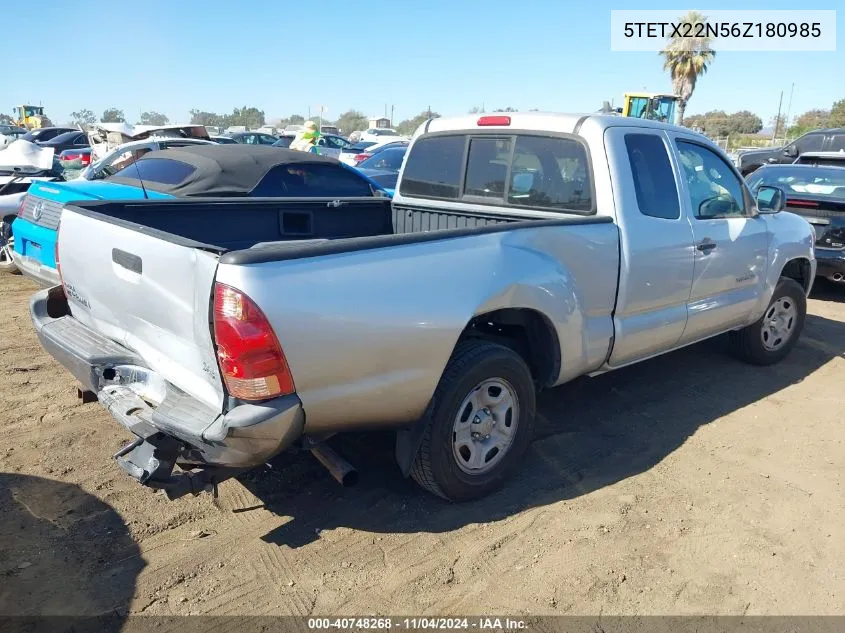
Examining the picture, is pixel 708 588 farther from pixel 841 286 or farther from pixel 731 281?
pixel 841 286

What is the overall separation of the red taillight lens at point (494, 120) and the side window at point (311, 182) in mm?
2717

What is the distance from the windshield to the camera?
28.5ft

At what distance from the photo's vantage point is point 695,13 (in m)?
40.8

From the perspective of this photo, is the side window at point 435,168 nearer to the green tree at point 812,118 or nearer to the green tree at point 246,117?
the green tree at point 812,118

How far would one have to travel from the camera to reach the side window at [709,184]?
4.61m

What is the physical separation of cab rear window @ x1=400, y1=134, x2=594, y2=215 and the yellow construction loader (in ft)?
153

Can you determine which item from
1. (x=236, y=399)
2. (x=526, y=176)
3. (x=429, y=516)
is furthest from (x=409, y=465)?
(x=526, y=176)

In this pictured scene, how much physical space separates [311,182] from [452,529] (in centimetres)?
512

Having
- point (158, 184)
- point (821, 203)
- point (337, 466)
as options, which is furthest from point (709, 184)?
point (158, 184)

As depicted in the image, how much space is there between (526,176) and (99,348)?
2.75 meters

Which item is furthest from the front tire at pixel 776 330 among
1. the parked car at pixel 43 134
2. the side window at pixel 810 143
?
the parked car at pixel 43 134

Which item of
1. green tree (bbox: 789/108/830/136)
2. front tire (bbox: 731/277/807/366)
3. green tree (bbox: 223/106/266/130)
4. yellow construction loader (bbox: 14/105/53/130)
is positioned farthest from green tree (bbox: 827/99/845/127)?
green tree (bbox: 223/106/266/130)

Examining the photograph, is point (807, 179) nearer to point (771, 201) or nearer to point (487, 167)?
point (771, 201)

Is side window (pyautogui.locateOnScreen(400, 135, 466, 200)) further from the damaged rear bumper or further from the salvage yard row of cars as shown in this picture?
the salvage yard row of cars
